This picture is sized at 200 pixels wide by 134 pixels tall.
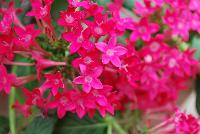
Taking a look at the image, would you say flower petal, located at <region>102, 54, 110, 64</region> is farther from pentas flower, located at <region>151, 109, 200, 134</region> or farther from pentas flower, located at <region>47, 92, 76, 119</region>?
pentas flower, located at <region>151, 109, 200, 134</region>

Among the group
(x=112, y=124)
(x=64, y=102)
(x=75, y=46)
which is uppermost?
(x=75, y=46)

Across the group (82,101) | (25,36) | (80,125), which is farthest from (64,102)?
(80,125)

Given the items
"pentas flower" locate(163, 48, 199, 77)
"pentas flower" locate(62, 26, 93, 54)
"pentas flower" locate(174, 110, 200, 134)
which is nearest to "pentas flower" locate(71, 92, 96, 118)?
"pentas flower" locate(62, 26, 93, 54)

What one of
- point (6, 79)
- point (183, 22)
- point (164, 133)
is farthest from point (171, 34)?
point (6, 79)

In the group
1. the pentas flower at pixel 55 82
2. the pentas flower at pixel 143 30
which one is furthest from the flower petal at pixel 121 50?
the pentas flower at pixel 143 30

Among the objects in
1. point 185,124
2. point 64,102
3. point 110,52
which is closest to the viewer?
point 110,52

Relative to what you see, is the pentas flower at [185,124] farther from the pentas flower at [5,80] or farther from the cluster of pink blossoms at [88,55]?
the pentas flower at [5,80]

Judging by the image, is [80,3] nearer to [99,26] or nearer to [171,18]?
[99,26]
